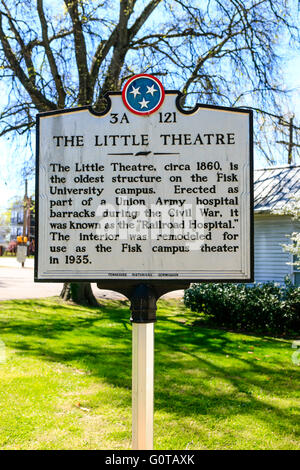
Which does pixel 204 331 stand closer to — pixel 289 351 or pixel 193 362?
pixel 289 351

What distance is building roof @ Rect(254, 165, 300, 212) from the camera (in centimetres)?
1279

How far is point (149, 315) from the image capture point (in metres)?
2.90

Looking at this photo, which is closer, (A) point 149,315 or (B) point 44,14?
(A) point 149,315

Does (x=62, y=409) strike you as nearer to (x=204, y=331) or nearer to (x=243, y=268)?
(x=243, y=268)

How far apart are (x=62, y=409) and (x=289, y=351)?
494cm

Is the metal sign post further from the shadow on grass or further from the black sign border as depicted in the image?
the shadow on grass

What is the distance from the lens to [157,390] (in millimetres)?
5320

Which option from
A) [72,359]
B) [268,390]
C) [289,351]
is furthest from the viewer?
[289,351]

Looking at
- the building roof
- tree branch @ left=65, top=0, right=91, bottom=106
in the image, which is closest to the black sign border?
tree branch @ left=65, top=0, right=91, bottom=106
